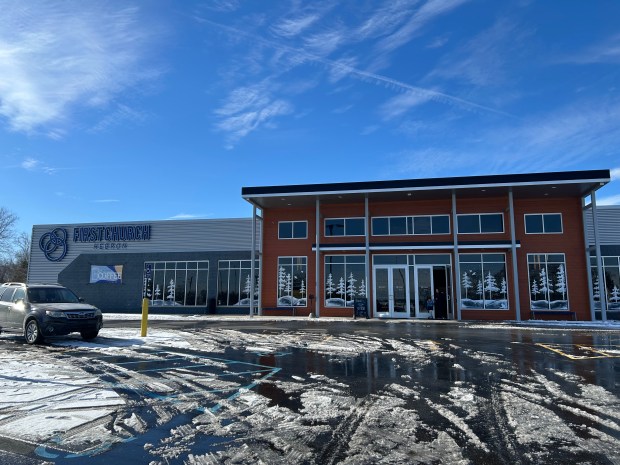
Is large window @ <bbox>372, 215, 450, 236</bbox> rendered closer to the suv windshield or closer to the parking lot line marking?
the parking lot line marking

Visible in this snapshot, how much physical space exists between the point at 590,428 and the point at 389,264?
20828mm

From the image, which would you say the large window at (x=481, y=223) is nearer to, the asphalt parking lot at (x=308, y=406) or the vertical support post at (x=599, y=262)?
the vertical support post at (x=599, y=262)

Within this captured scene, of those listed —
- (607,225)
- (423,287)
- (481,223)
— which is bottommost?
(423,287)

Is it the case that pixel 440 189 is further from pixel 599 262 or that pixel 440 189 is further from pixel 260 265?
pixel 260 265

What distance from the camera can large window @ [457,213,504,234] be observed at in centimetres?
2519

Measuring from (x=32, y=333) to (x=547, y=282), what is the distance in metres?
24.9

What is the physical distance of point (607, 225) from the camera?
986 inches

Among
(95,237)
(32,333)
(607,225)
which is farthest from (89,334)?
(607,225)

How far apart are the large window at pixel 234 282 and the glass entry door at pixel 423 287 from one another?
433 inches

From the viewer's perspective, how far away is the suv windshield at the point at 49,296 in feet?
42.7

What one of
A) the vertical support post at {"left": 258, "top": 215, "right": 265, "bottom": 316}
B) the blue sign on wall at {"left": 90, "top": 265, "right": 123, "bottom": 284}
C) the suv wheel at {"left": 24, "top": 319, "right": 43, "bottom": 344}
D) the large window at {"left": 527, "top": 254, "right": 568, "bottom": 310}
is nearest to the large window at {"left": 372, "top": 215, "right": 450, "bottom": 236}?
the large window at {"left": 527, "top": 254, "right": 568, "bottom": 310}

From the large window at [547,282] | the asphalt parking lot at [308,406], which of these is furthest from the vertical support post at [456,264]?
the asphalt parking lot at [308,406]

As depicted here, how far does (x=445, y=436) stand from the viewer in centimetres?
479

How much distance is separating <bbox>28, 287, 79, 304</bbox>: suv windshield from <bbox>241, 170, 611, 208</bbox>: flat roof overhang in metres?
13.6
